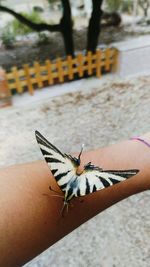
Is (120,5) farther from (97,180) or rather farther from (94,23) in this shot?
(97,180)

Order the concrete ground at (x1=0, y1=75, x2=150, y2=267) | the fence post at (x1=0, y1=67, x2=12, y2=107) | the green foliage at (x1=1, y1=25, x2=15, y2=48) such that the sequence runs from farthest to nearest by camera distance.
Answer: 1. the green foliage at (x1=1, y1=25, x2=15, y2=48)
2. the fence post at (x1=0, y1=67, x2=12, y2=107)
3. the concrete ground at (x1=0, y1=75, x2=150, y2=267)

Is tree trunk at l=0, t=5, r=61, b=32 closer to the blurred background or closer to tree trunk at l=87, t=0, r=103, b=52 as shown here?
the blurred background

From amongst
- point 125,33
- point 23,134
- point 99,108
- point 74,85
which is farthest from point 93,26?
point 125,33

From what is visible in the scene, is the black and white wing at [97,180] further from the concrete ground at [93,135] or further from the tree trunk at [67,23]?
the tree trunk at [67,23]

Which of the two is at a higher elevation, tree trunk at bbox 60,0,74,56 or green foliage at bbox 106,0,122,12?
tree trunk at bbox 60,0,74,56

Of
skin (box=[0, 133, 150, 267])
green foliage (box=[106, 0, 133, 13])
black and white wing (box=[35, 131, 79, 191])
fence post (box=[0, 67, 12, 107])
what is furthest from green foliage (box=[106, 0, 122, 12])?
black and white wing (box=[35, 131, 79, 191])

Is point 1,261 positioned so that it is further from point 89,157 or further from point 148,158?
point 148,158

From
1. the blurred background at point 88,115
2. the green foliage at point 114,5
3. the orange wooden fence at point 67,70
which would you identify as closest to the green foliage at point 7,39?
the blurred background at point 88,115
